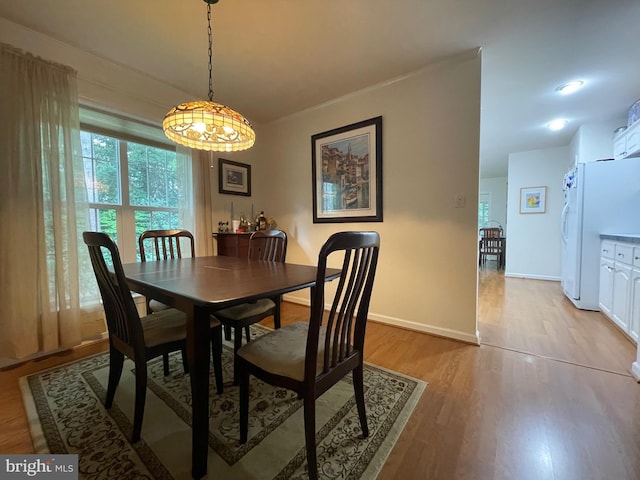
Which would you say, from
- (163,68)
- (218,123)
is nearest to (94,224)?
(163,68)

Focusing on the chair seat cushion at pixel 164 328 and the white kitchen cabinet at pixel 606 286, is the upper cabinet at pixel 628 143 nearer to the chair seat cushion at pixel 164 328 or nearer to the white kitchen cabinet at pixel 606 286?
the white kitchen cabinet at pixel 606 286

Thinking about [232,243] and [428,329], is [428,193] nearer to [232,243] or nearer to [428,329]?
[428,329]

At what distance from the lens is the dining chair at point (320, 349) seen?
0.92 metres

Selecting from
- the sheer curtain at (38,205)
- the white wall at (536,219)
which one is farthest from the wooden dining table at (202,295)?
the white wall at (536,219)

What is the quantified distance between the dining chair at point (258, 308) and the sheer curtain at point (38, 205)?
1.29 metres

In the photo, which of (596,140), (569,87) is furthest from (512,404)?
(596,140)

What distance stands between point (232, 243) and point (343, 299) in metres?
2.23

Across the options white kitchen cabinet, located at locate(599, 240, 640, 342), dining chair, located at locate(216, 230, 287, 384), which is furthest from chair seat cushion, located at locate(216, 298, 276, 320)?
white kitchen cabinet, located at locate(599, 240, 640, 342)

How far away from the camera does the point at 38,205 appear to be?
1.87 m

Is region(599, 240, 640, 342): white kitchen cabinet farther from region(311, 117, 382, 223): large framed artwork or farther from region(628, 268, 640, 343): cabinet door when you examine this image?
region(311, 117, 382, 223): large framed artwork

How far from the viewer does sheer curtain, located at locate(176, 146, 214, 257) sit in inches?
109

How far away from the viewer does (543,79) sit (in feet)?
8.09

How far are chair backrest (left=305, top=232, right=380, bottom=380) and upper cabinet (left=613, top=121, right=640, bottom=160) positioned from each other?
3757 mm

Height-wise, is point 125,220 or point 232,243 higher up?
point 125,220
